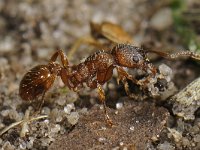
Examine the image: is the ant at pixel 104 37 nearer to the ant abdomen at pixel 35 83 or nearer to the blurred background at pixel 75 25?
the blurred background at pixel 75 25

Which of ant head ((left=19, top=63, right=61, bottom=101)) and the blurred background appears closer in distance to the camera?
ant head ((left=19, top=63, right=61, bottom=101))

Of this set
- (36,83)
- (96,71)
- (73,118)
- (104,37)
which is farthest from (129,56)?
(104,37)

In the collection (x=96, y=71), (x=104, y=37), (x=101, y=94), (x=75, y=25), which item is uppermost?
(x=75, y=25)

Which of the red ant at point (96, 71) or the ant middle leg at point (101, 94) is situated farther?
the red ant at point (96, 71)

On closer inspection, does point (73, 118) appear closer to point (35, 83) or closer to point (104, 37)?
point (35, 83)

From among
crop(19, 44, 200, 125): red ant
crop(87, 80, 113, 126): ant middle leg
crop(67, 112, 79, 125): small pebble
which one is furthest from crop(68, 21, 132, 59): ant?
crop(67, 112, 79, 125): small pebble

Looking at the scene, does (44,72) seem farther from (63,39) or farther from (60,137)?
(63,39)

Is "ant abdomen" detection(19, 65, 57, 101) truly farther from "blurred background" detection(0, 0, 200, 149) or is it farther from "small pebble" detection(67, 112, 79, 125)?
"blurred background" detection(0, 0, 200, 149)

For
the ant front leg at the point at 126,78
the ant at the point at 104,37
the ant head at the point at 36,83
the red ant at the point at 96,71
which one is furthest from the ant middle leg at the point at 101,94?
the ant at the point at 104,37
